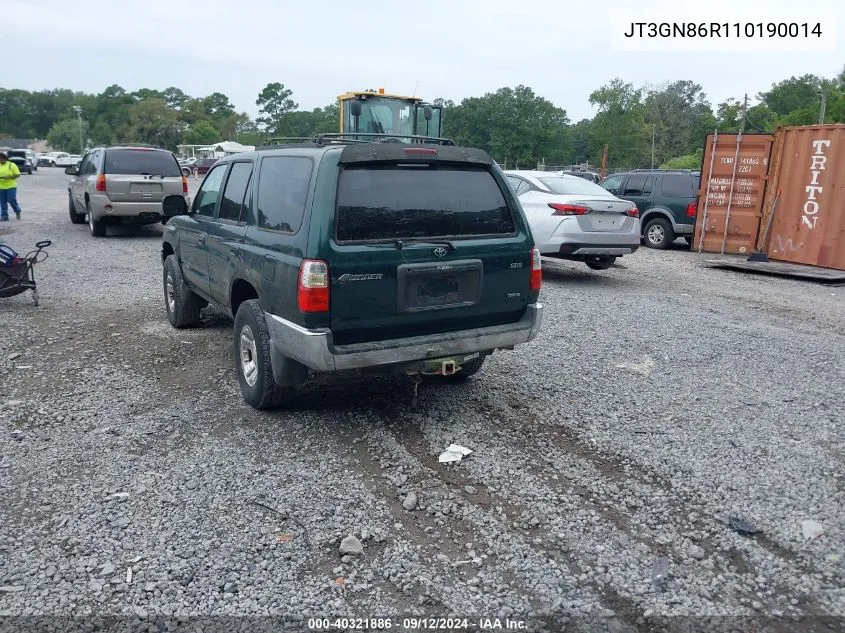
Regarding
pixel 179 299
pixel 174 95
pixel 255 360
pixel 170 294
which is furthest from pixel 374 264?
pixel 174 95

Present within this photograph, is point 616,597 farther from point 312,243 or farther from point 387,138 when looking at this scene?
point 387,138

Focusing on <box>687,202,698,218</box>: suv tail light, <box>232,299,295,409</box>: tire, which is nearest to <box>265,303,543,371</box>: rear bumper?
<box>232,299,295,409</box>: tire

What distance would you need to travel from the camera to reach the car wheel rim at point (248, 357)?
16.4 ft

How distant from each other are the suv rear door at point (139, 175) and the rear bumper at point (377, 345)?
34.6ft

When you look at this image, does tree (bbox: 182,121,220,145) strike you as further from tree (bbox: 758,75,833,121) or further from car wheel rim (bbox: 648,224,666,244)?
car wheel rim (bbox: 648,224,666,244)

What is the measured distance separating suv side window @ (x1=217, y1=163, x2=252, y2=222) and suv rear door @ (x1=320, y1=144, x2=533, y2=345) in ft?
4.71

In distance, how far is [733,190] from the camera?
14195mm

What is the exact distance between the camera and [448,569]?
3215 millimetres

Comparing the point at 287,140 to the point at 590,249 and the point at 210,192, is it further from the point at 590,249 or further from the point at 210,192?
the point at 590,249

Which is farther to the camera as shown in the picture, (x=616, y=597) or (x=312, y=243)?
(x=312, y=243)

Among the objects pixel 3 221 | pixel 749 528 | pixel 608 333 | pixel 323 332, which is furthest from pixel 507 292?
pixel 3 221

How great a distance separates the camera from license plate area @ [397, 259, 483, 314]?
4.34m

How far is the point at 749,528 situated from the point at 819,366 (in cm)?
353

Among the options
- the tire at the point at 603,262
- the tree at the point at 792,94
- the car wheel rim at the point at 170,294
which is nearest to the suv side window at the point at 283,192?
the car wheel rim at the point at 170,294
